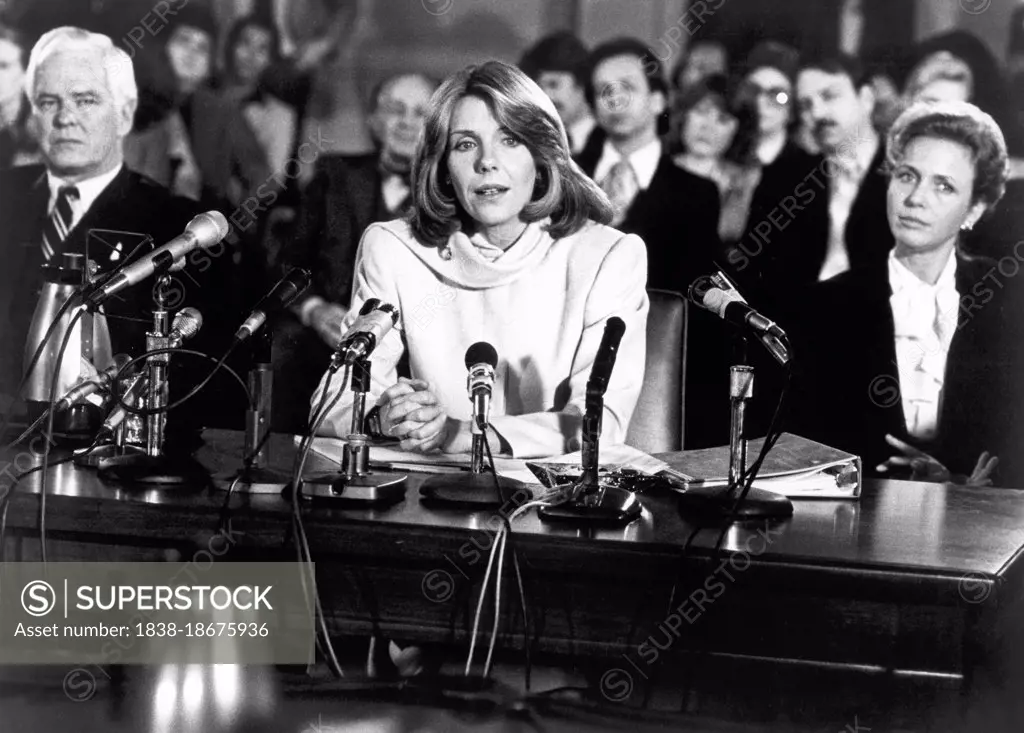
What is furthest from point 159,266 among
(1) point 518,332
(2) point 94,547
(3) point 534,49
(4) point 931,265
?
(4) point 931,265

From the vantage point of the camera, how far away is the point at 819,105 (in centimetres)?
288

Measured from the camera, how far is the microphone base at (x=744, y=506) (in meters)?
1.91

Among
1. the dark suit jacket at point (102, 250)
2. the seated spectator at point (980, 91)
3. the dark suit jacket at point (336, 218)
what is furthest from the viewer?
the dark suit jacket at point (102, 250)

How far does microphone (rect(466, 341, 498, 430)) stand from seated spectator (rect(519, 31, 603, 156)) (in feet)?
3.61

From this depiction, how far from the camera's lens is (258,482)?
1969 mm

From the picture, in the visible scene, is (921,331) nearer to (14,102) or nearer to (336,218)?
(336,218)

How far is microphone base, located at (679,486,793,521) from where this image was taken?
1.91 m

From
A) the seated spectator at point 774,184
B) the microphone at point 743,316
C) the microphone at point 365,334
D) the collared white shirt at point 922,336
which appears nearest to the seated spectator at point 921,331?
the collared white shirt at point 922,336

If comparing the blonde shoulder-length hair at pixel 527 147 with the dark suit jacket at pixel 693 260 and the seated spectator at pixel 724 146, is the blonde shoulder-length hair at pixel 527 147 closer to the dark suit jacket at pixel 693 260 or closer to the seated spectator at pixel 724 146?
the dark suit jacket at pixel 693 260

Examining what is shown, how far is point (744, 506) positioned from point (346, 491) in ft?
2.12

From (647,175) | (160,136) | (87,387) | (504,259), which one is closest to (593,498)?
(87,387)

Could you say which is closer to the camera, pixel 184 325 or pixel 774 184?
pixel 184 325

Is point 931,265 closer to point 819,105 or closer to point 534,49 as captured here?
point 819,105

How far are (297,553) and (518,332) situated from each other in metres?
1.24
